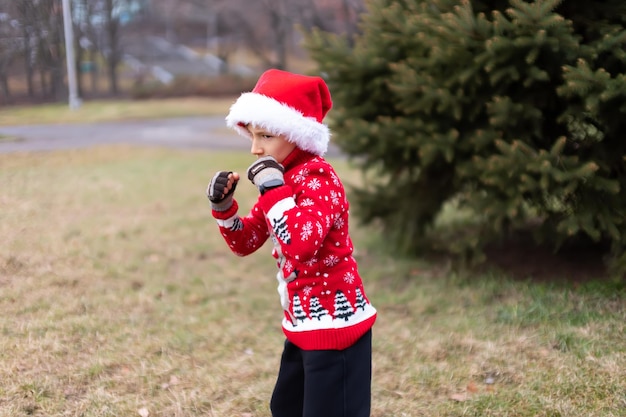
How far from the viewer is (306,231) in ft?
7.08

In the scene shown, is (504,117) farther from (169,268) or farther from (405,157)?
(169,268)

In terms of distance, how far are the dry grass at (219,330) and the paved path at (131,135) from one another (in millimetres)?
1183

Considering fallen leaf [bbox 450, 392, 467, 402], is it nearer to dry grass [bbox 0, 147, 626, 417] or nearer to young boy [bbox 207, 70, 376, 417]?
dry grass [bbox 0, 147, 626, 417]

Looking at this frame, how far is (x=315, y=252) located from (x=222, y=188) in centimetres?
45

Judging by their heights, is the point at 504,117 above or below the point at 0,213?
above

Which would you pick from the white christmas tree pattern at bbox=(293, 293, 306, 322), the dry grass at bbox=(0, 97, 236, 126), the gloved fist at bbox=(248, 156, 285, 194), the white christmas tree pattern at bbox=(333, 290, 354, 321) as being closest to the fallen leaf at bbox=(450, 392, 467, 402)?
the white christmas tree pattern at bbox=(333, 290, 354, 321)

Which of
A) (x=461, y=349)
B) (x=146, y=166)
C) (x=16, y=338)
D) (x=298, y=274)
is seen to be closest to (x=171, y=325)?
(x=16, y=338)

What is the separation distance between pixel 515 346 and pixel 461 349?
33 centimetres

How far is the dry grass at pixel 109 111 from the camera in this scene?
7586mm

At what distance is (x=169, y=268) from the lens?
558 cm

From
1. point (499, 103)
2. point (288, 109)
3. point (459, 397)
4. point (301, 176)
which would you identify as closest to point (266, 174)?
point (301, 176)

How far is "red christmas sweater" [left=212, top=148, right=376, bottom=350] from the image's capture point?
2.29 meters

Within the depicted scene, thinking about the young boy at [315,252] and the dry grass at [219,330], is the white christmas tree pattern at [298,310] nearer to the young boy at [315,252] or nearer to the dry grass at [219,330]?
the young boy at [315,252]

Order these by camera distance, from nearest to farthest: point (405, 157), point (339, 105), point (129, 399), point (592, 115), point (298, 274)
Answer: point (298, 274)
point (129, 399)
point (592, 115)
point (405, 157)
point (339, 105)
